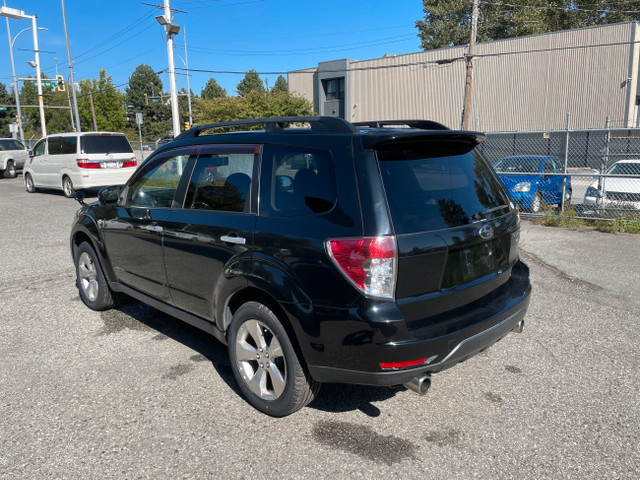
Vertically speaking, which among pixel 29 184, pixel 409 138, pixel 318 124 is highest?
pixel 318 124

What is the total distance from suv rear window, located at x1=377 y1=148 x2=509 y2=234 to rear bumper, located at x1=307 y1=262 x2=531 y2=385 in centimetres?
60

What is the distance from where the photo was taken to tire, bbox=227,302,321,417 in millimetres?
3092

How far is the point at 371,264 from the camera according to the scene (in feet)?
8.88

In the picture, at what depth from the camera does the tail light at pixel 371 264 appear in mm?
2701

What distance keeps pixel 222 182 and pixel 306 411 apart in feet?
5.60

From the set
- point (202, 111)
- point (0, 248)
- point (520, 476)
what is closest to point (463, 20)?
point (202, 111)

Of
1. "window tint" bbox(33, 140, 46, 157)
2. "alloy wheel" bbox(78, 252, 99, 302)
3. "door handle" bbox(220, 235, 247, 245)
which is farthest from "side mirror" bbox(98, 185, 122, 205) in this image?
"window tint" bbox(33, 140, 46, 157)

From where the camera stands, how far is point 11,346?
14.8 feet

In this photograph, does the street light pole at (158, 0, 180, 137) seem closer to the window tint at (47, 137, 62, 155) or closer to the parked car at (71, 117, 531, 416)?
the window tint at (47, 137, 62, 155)

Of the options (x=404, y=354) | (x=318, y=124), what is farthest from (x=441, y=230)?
(x=318, y=124)

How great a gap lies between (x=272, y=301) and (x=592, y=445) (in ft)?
6.76

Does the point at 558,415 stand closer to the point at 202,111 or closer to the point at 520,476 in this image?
the point at 520,476

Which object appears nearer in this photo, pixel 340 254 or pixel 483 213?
pixel 340 254

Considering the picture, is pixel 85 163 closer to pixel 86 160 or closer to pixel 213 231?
pixel 86 160
